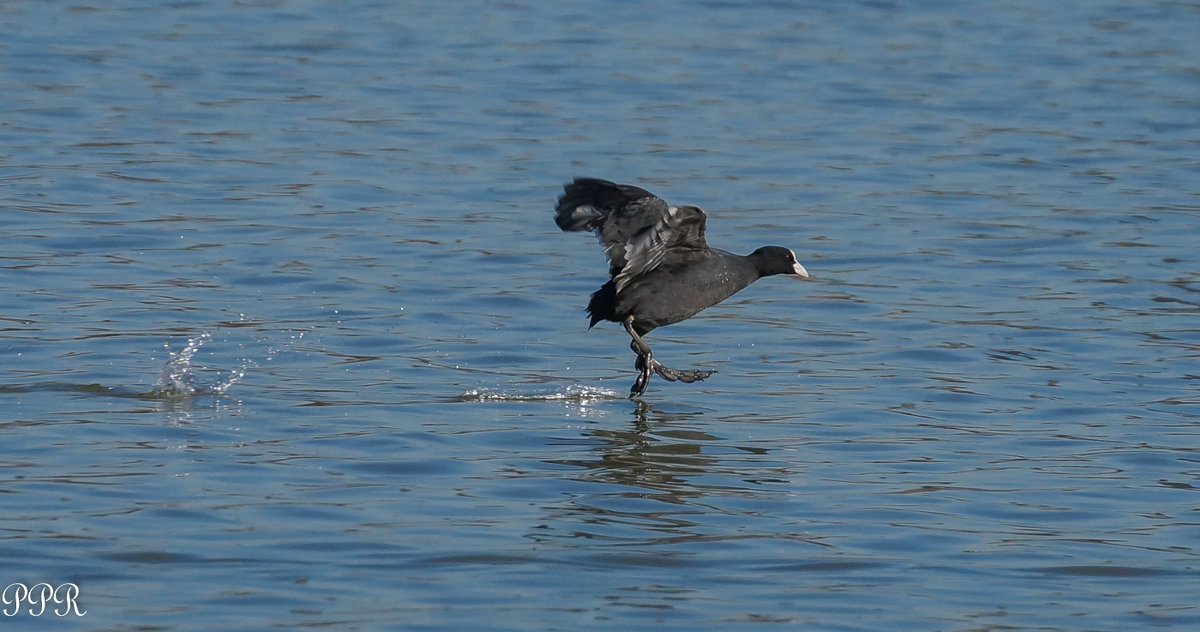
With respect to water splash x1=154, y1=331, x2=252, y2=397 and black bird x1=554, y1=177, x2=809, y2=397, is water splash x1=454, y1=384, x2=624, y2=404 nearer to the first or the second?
black bird x1=554, y1=177, x2=809, y2=397

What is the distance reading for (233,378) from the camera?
9172 mm

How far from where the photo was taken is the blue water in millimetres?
6379

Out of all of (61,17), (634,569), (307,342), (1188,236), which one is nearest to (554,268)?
(307,342)

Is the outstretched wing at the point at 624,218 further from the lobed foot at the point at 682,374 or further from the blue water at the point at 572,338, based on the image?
the blue water at the point at 572,338

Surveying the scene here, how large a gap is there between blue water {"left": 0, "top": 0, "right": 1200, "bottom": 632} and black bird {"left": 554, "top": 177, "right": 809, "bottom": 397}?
1.39 feet

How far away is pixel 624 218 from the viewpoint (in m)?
8.59

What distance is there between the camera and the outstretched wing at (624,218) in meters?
8.48

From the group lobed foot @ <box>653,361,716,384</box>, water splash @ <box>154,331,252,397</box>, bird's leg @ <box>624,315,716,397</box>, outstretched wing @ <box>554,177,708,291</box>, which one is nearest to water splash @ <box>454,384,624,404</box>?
bird's leg @ <box>624,315,716,397</box>

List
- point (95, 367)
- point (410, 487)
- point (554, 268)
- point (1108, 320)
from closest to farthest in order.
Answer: point (410, 487) < point (95, 367) < point (1108, 320) < point (554, 268)

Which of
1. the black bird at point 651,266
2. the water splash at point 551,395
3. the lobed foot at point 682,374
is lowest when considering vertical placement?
the water splash at point 551,395

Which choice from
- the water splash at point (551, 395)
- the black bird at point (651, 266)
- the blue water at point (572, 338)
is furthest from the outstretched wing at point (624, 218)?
the blue water at point (572, 338)

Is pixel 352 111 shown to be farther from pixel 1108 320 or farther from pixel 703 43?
pixel 1108 320

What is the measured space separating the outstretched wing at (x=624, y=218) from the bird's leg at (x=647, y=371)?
1.47 ft

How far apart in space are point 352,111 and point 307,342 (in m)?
7.10
